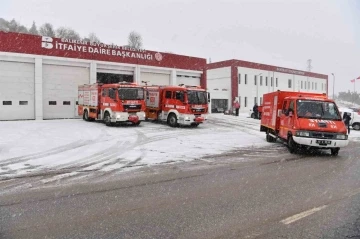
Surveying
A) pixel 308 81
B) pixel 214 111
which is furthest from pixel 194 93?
pixel 308 81

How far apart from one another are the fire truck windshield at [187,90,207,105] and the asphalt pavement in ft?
44.6

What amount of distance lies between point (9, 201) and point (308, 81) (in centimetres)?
6561

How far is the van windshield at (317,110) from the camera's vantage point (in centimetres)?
1304

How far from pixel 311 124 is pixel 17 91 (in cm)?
2182

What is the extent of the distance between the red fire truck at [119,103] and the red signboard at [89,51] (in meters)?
6.20

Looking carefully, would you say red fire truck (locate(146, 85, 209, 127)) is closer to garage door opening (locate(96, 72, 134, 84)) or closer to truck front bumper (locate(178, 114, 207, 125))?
truck front bumper (locate(178, 114, 207, 125))

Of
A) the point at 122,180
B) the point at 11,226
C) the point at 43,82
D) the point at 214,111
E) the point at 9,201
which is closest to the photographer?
the point at 11,226

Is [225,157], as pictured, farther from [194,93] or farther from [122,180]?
[194,93]

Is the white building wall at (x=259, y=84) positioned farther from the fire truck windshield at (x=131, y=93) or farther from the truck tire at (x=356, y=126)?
the fire truck windshield at (x=131, y=93)

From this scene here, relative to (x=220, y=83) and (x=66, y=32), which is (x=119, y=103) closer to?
(x=220, y=83)

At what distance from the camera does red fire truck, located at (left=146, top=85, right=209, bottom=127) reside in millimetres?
22938

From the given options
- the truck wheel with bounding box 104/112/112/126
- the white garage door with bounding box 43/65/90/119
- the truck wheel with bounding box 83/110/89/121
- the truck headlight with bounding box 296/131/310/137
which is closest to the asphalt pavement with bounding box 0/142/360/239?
the truck headlight with bounding box 296/131/310/137

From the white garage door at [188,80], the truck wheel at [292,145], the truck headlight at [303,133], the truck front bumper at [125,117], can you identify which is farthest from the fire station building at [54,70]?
the truck headlight at [303,133]

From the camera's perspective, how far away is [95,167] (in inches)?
392
